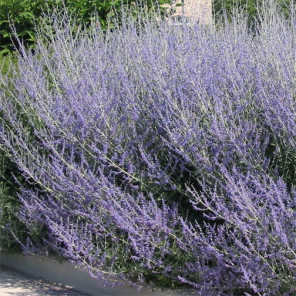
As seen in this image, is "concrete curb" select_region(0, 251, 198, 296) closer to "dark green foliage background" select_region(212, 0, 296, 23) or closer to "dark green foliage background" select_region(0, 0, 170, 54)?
"dark green foliage background" select_region(212, 0, 296, 23)

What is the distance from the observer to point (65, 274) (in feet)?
14.1

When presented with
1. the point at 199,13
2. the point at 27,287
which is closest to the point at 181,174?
the point at 27,287

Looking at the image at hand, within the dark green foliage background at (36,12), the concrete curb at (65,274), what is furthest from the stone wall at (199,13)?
the concrete curb at (65,274)

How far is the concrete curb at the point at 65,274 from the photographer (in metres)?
3.84

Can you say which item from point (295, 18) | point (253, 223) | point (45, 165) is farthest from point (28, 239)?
point (295, 18)

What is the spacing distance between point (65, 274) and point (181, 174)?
1.20 metres

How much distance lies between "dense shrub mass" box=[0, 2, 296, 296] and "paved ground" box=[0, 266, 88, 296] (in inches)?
10.7

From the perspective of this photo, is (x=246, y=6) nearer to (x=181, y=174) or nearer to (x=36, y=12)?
(x=36, y=12)

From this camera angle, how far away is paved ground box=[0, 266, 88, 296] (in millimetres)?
4148

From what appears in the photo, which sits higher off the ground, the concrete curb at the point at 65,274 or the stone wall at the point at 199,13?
the stone wall at the point at 199,13

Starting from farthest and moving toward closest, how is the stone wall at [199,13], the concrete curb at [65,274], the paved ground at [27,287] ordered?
the stone wall at [199,13] → the paved ground at [27,287] → the concrete curb at [65,274]

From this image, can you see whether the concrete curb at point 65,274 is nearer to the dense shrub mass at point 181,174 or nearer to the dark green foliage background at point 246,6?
the dense shrub mass at point 181,174

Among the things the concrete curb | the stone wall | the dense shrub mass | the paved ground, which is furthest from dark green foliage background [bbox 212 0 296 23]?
the paved ground

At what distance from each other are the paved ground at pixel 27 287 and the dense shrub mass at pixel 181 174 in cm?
27
